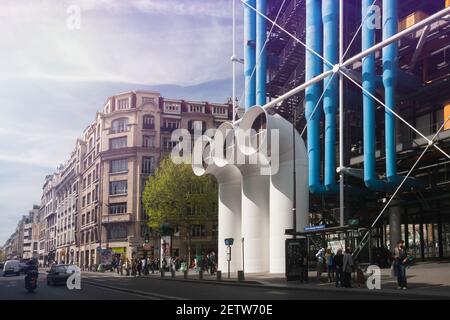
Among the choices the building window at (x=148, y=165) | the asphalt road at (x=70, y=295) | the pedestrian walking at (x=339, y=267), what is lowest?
the asphalt road at (x=70, y=295)

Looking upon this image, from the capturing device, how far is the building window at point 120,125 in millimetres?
87706

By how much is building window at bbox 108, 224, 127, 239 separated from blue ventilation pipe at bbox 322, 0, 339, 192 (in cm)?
4976

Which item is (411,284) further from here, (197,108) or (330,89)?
(197,108)

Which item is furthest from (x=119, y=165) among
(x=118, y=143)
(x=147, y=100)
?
(x=147, y=100)

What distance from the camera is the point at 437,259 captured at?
1473 inches

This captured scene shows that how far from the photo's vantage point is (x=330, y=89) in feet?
125

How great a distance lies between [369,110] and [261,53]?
15192 mm

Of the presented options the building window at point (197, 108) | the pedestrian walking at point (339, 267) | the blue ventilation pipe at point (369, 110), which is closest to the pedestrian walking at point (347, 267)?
the pedestrian walking at point (339, 267)

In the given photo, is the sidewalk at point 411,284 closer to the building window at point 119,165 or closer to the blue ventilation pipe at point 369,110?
the blue ventilation pipe at point 369,110

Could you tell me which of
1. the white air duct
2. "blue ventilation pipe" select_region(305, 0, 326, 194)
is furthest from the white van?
"blue ventilation pipe" select_region(305, 0, 326, 194)

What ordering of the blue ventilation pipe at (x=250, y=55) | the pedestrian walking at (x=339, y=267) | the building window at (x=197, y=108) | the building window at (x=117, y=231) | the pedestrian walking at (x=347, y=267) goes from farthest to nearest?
the building window at (x=197, y=108) < the building window at (x=117, y=231) < the blue ventilation pipe at (x=250, y=55) < the pedestrian walking at (x=339, y=267) < the pedestrian walking at (x=347, y=267)

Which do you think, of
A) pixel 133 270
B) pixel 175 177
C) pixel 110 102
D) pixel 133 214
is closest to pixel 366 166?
pixel 133 270

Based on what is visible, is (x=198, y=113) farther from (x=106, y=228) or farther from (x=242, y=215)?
(x=242, y=215)
